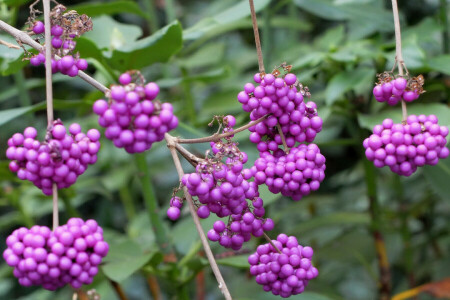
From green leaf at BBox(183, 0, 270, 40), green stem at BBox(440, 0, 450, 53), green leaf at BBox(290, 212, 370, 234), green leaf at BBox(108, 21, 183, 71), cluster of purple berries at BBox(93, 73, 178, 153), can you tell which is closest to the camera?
cluster of purple berries at BBox(93, 73, 178, 153)

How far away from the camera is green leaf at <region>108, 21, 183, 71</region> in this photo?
2.70ft

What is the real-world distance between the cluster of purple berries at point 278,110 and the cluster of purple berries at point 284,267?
3.8 inches

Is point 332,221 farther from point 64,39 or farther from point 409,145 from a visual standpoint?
point 64,39

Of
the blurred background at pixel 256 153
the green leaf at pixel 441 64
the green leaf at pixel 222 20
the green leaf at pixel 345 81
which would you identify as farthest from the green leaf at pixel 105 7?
the green leaf at pixel 441 64

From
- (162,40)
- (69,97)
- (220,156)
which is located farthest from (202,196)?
(69,97)

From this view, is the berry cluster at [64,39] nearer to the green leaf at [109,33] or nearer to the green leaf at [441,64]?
the green leaf at [109,33]

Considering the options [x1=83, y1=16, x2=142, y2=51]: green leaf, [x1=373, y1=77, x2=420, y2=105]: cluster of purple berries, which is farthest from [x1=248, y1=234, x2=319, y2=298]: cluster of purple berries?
[x1=83, y1=16, x2=142, y2=51]: green leaf

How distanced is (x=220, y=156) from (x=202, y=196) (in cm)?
4

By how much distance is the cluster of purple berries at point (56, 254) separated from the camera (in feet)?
1.53

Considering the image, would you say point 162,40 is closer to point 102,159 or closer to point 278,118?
point 278,118

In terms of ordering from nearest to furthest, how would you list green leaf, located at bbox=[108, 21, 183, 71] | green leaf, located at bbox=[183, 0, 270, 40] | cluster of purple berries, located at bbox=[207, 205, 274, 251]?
cluster of purple berries, located at bbox=[207, 205, 274, 251]
green leaf, located at bbox=[108, 21, 183, 71]
green leaf, located at bbox=[183, 0, 270, 40]

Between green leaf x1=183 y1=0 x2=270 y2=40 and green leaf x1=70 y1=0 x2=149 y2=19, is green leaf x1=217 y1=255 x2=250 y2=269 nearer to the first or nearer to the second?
green leaf x1=183 y1=0 x2=270 y2=40

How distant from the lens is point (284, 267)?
1.86ft

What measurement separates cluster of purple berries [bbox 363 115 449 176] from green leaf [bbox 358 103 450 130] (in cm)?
39
